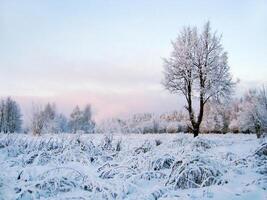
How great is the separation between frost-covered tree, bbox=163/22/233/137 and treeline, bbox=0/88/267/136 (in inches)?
42.7

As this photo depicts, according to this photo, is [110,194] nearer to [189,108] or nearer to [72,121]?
[189,108]

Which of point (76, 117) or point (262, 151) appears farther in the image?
point (76, 117)

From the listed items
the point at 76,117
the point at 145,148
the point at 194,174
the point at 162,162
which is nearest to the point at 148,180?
the point at 194,174

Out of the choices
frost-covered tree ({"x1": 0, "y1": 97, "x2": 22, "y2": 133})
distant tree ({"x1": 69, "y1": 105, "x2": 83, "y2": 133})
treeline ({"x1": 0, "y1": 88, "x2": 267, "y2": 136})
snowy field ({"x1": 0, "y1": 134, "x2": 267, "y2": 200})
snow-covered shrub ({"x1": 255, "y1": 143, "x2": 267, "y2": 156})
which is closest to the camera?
snowy field ({"x1": 0, "y1": 134, "x2": 267, "y2": 200})

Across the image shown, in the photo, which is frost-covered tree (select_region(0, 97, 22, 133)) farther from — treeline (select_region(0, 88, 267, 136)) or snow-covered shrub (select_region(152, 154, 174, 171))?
snow-covered shrub (select_region(152, 154, 174, 171))

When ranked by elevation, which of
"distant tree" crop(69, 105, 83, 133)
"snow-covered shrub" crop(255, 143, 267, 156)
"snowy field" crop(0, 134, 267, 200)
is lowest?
"snowy field" crop(0, 134, 267, 200)

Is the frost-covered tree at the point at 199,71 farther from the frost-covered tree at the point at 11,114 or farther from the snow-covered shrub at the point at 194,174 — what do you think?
the frost-covered tree at the point at 11,114

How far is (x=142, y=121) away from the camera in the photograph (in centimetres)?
5509

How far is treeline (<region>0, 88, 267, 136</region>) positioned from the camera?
1831cm

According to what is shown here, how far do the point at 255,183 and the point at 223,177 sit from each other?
0.47 meters

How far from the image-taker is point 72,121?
7612cm

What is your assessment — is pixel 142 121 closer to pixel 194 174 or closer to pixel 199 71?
pixel 199 71

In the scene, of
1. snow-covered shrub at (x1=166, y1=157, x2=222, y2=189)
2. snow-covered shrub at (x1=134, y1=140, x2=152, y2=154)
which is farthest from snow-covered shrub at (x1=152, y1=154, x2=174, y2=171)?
snow-covered shrub at (x1=134, y1=140, x2=152, y2=154)

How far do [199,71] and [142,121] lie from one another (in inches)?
1191
